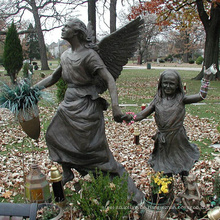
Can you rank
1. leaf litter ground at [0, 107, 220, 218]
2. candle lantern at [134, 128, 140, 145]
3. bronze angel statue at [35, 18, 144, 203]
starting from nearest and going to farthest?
1. bronze angel statue at [35, 18, 144, 203]
2. leaf litter ground at [0, 107, 220, 218]
3. candle lantern at [134, 128, 140, 145]

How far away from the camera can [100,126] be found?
130 inches

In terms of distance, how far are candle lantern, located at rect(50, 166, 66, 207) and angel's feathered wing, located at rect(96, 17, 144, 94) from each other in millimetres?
1154

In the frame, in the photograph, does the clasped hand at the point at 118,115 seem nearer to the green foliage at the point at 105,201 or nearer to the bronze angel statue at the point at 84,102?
the bronze angel statue at the point at 84,102

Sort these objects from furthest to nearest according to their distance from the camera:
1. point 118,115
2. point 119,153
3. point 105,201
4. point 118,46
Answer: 1. point 119,153
2. point 118,46
3. point 118,115
4. point 105,201

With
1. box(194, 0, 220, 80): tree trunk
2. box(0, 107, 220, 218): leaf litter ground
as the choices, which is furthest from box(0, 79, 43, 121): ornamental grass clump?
box(194, 0, 220, 80): tree trunk

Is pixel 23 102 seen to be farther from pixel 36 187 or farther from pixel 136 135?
pixel 136 135

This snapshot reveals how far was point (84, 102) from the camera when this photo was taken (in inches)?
126

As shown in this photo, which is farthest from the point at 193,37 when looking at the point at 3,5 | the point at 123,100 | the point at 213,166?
the point at 213,166

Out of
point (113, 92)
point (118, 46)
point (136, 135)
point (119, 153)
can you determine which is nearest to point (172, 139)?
point (113, 92)

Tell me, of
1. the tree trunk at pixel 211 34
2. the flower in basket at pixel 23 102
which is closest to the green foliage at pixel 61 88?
the flower in basket at pixel 23 102

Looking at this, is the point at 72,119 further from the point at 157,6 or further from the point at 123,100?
the point at 157,6

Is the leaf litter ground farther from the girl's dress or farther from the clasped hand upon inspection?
the clasped hand

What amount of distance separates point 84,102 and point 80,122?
0.80 feet

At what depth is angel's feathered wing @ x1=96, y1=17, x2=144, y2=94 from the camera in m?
3.27
